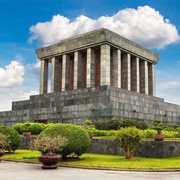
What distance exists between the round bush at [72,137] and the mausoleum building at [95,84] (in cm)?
1233

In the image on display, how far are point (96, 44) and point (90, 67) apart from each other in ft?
10.7

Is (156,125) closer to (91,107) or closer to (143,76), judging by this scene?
(91,107)

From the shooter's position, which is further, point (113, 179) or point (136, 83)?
point (136, 83)

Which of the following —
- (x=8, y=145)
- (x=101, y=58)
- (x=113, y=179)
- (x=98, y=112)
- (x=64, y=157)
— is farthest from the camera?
(x=101, y=58)

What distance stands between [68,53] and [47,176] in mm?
32609

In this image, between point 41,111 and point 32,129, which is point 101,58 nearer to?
point 41,111

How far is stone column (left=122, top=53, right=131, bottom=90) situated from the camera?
39938mm

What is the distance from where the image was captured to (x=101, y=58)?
36.6 metres

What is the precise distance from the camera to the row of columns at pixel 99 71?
36.9 meters

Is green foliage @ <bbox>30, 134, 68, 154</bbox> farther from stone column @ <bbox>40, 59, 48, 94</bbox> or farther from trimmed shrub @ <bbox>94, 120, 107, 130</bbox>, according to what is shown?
stone column @ <bbox>40, 59, 48, 94</bbox>

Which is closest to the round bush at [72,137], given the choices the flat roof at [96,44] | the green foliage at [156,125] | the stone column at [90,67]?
the green foliage at [156,125]

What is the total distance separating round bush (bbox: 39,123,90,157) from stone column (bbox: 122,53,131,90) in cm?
2490

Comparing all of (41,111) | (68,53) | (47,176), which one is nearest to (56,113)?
(41,111)

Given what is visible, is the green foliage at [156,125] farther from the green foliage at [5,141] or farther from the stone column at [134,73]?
the stone column at [134,73]
